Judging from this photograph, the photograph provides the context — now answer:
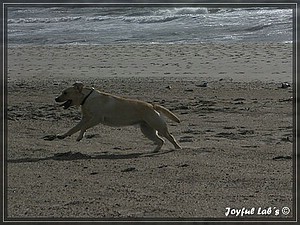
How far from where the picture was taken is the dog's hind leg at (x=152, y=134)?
A: 8503 millimetres

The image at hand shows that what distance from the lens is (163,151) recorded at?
8383mm

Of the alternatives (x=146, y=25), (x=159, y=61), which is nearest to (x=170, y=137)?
(x=159, y=61)

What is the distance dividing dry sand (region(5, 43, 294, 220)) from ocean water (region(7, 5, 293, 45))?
6322 millimetres

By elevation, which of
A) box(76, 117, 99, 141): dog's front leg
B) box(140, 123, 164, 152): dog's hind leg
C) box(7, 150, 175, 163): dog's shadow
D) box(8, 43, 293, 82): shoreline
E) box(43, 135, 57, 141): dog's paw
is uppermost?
box(76, 117, 99, 141): dog's front leg

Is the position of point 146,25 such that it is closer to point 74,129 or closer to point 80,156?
point 74,129

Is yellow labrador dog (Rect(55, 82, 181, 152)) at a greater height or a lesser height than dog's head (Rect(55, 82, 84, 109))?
lesser

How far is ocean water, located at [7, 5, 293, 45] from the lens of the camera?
914 inches

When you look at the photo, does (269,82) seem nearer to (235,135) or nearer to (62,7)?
(235,135)

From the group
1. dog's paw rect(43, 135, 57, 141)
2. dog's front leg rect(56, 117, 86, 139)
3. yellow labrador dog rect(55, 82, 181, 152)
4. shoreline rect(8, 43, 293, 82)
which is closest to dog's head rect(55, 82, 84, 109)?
yellow labrador dog rect(55, 82, 181, 152)

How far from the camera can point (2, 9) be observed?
18.8 meters

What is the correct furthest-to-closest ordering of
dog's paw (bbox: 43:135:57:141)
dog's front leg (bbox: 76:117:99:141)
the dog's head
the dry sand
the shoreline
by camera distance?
the shoreline
dog's paw (bbox: 43:135:57:141)
the dog's head
dog's front leg (bbox: 76:117:99:141)
the dry sand

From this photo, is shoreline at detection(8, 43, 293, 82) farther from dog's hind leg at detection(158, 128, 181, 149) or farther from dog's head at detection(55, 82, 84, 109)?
dog's head at detection(55, 82, 84, 109)

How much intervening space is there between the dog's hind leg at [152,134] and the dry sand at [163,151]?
0.45ft

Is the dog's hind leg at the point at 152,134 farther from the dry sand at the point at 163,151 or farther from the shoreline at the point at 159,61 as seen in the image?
the shoreline at the point at 159,61
